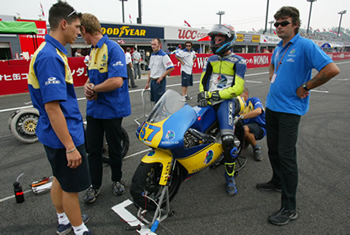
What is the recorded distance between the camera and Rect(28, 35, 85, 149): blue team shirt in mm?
1713

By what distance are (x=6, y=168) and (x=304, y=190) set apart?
15.2ft

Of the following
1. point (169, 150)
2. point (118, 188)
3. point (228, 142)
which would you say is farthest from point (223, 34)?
point (118, 188)

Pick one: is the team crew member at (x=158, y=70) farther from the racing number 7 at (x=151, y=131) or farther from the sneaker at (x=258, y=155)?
the racing number 7 at (x=151, y=131)

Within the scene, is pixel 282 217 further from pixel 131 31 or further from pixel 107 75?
pixel 131 31

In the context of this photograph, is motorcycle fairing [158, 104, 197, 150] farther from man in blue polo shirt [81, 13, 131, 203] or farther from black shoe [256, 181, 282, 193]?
black shoe [256, 181, 282, 193]

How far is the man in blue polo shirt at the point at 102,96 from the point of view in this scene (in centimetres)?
259

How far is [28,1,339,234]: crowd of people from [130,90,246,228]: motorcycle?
0.29m

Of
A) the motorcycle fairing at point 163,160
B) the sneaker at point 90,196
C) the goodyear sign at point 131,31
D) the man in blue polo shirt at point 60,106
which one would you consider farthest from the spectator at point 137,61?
the man in blue polo shirt at point 60,106

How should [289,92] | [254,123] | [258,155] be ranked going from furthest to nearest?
[254,123]
[258,155]
[289,92]

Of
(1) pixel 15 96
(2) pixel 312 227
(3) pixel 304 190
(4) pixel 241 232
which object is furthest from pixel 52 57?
(1) pixel 15 96

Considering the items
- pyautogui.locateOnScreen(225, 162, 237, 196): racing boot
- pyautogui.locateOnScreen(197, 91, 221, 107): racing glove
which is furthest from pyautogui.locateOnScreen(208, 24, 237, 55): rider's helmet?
pyautogui.locateOnScreen(225, 162, 237, 196): racing boot

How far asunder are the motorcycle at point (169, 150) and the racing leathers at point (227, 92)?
15 centimetres

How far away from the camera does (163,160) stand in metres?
2.44

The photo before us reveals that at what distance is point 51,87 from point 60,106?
215 mm
